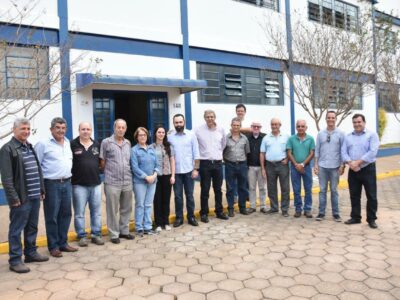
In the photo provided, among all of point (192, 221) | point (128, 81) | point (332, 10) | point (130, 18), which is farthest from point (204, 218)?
point (332, 10)

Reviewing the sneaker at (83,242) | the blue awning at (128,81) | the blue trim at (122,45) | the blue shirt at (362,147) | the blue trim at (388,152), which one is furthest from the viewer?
the blue trim at (388,152)

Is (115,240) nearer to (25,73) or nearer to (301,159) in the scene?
(301,159)

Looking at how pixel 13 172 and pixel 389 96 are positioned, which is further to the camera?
pixel 389 96

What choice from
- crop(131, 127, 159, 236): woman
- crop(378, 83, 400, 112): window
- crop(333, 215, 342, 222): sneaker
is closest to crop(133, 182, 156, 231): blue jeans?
crop(131, 127, 159, 236): woman

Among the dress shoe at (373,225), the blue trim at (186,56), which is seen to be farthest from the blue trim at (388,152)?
the dress shoe at (373,225)

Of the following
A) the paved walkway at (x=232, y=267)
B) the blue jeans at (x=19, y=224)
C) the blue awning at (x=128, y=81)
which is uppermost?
the blue awning at (x=128, y=81)

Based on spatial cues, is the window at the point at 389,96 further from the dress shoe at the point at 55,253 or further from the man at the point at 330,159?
the dress shoe at the point at 55,253

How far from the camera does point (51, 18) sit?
8.76 m

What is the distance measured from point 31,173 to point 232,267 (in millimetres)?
2687

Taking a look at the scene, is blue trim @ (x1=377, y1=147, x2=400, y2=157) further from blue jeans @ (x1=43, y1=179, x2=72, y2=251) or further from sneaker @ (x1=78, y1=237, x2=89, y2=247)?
blue jeans @ (x1=43, y1=179, x2=72, y2=251)

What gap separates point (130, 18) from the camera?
1015 centimetres

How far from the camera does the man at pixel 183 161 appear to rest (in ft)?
19.8

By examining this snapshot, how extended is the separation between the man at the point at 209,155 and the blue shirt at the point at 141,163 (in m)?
1.09

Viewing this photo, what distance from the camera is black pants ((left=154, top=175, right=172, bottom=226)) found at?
231 inches
